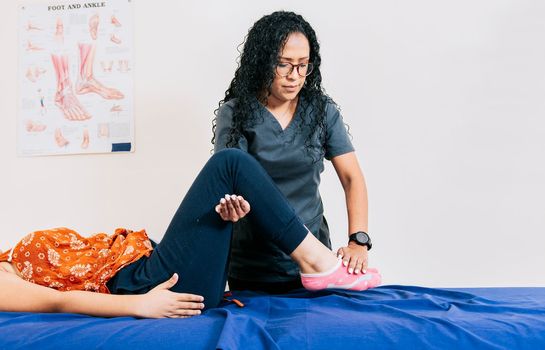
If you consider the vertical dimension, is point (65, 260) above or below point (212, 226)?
below

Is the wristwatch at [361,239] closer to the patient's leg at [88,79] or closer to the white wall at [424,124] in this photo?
the white wall at [424,124]

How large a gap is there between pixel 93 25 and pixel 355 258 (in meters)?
1.49

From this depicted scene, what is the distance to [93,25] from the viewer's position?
7.30 ft

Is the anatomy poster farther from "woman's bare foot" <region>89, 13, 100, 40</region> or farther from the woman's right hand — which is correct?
the woman's right hand

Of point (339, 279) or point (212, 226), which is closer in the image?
point (212, 226)

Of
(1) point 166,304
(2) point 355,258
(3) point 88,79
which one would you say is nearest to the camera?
(1) point 166,304

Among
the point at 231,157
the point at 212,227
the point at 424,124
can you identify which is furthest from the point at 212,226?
the point at 424,124

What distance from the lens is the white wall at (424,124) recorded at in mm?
2027

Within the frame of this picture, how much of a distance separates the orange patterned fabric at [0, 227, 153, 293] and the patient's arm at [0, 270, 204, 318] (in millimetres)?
47

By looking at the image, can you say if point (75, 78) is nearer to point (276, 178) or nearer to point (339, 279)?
point (276, 178)

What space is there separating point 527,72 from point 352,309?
128cm

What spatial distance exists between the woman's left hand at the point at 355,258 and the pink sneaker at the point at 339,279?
14 mm

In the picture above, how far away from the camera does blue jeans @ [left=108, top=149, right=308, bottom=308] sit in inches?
51.1

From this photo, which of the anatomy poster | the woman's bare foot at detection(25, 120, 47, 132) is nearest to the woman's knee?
the anatomy poster
